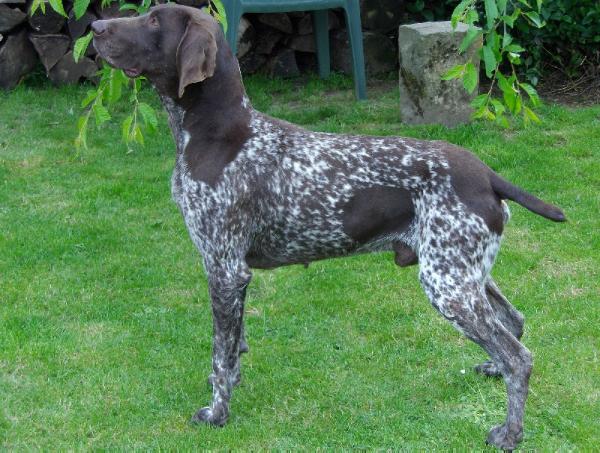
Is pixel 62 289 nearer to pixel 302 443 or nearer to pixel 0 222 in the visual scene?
pixel 0 222

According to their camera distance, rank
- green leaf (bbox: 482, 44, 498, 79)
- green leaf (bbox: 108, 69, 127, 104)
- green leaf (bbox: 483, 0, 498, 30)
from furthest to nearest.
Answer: green leaf (bbox: 108, 69, 127, 104) < green leaf (bbox: 482, 44, 498, 79) < green leaf (bbox: 483, 0, 498, 30)

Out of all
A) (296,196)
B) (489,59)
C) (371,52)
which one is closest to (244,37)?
(371,52)

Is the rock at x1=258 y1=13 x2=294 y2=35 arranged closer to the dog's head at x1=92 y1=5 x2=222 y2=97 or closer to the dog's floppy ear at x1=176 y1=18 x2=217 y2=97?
the dog's head at x1=92 y1=5 x2=222 y2=97

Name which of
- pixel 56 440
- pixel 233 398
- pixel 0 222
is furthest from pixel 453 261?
pixel 0 222

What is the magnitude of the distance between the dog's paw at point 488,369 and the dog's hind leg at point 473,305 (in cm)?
57

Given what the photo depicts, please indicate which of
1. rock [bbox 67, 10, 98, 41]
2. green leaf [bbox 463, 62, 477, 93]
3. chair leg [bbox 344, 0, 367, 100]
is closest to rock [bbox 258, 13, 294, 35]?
chair leg [bbox 344, 0, 367, 100]

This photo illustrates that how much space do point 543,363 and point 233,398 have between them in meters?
1.51

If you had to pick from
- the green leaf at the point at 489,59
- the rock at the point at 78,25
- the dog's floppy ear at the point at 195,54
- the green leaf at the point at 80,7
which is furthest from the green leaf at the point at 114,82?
the rock at the point at 78,25

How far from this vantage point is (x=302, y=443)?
13.4 feet

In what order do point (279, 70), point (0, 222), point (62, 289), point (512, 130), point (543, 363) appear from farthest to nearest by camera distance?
point (279, 70), point (512, 130), point (0, 222), point (62, 289), point (543, 363)

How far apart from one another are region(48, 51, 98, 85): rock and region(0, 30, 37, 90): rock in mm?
251

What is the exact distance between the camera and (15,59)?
356 inches

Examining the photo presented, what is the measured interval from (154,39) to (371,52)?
585cm

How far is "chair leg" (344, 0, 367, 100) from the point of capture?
8.41 m
